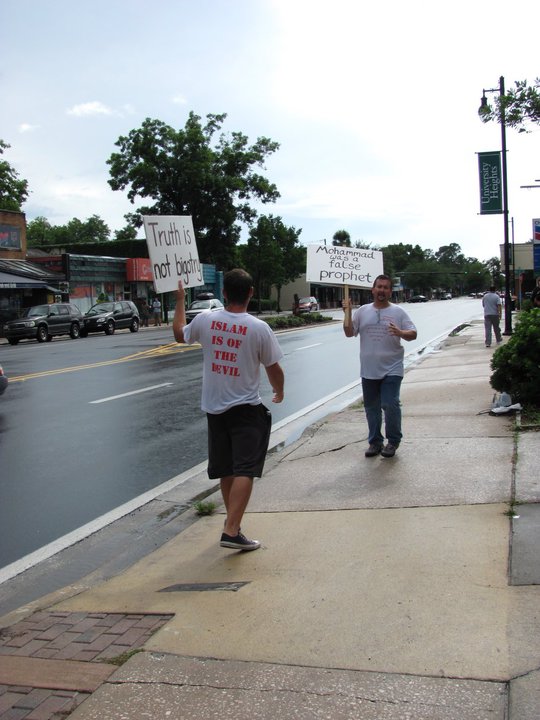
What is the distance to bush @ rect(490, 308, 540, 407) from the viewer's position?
838cm

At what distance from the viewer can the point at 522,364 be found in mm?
8445

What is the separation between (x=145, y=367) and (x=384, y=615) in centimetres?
1399

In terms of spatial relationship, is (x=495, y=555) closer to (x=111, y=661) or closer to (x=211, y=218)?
(x=111, y=661)

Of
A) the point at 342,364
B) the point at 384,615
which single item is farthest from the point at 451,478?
the point at 342,364

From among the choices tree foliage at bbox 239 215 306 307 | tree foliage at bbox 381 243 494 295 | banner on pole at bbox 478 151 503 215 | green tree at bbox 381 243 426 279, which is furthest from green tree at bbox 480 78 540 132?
green tree at bbox 381 243 426 279

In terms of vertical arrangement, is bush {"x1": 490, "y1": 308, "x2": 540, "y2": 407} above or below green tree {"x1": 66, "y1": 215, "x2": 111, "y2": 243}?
below

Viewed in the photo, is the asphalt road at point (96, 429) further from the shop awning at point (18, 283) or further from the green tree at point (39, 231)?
the green tree at point (39, 231)

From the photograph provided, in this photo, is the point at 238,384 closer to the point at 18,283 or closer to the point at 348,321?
the point at 348,321

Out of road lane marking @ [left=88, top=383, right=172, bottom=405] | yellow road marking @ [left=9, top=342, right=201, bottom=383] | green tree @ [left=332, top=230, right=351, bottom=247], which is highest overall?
green tree @ [left=332, top=230, right=351, bottom=247]

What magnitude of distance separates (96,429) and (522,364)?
217 inches

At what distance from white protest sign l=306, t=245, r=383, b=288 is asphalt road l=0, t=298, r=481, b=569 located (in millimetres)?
2393

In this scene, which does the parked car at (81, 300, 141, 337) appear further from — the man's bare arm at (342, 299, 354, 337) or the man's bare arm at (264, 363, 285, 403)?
the man's bare arm at (264, 363, 285, 403)

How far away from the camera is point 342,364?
17.2m

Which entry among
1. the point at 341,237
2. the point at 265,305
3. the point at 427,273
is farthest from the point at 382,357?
the point at 427,273
